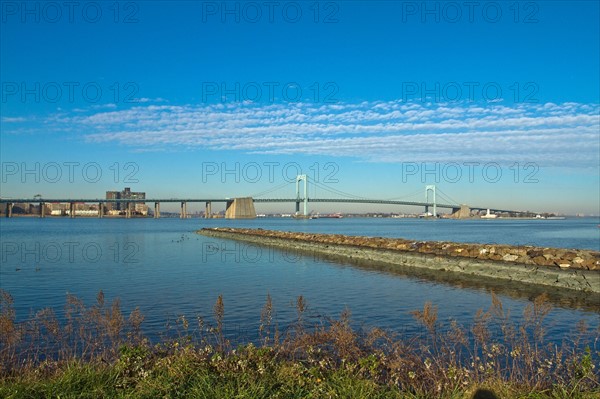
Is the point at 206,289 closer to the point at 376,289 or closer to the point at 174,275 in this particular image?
the point at 174,275

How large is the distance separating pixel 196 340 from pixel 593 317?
10.4 m

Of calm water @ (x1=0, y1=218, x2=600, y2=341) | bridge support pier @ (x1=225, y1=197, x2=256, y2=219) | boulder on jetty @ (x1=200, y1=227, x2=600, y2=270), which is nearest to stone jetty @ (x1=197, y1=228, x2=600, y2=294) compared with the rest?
boulder on jetty @ (x1=200, y1=227, x2=600, y2=270)

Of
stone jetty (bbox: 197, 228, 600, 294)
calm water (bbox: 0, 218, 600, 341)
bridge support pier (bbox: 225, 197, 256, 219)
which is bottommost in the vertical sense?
calm water (bbox: 0, 218, 600, 341)

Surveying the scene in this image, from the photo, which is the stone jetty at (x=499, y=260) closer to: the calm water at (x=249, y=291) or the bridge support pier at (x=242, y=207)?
the calm water at (x=249, y=291)

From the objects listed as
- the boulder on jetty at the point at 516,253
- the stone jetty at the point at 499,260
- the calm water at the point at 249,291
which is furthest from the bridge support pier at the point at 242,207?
the calm water at the point at 249,291

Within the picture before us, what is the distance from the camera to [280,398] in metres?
5.42

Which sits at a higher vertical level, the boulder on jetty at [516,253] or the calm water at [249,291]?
the boulder on jetty at [516,253]

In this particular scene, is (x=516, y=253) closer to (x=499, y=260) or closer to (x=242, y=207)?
(x=499, y=260)

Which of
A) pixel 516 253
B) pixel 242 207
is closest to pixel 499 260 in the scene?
pixel 516 253

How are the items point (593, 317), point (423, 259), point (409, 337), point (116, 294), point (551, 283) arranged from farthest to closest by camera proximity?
point (423, 259) → point (551, 283) → point (116, 294) → point (593, 317) → point (409, 337)

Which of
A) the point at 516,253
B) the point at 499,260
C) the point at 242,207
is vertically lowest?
the point at 499,260

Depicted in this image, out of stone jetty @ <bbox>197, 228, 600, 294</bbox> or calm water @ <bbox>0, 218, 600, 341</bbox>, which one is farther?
stone jetty @ <bbox>197, 228, 600, 294</bbox>

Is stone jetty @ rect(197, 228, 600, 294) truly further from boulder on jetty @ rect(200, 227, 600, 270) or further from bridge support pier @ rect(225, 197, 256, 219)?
bridge support pier @ rect(225, 197, 256, 219)

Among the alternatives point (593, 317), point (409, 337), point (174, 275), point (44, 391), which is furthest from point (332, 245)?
point (44, 391)
